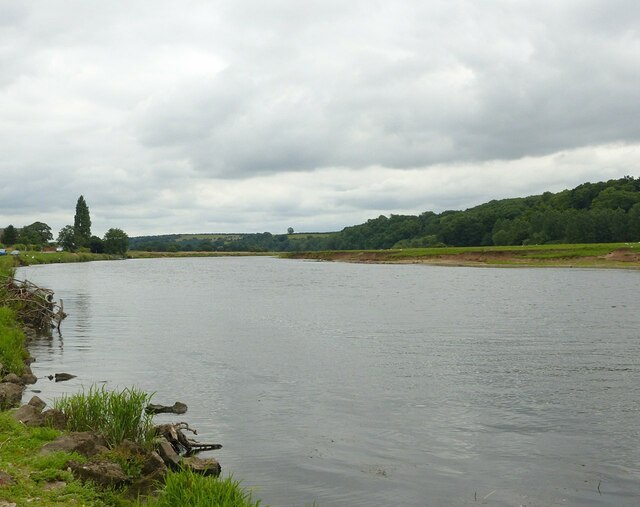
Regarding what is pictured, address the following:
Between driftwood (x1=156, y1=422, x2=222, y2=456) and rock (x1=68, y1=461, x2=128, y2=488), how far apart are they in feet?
9.07

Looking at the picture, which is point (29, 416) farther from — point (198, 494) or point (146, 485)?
point (198, 494)

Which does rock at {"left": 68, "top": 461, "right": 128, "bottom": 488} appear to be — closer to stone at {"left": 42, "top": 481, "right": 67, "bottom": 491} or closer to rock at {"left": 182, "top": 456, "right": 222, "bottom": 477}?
stone at {"left": 42, "top": 481, "right": 67, "bottom": 491}

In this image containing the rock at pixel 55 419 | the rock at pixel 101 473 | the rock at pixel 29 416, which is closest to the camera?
the rock at pixel 101 473

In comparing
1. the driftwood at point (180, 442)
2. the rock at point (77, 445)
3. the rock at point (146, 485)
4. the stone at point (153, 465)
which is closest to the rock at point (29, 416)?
the rock at point (77, 445)

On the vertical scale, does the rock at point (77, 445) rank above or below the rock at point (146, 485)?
above

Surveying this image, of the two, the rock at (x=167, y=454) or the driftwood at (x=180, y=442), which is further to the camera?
the driftwood at (x=180, y=442)

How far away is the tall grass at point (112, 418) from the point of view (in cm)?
1430

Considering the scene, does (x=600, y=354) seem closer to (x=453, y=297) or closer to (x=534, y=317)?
(x=534, y=317)

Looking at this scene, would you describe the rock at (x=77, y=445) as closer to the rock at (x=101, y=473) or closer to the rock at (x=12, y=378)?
the rock at (x=101, y=473)

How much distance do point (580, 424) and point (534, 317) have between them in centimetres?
2459

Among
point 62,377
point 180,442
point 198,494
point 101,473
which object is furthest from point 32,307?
point 198,494

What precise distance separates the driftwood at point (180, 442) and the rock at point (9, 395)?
16.4ft

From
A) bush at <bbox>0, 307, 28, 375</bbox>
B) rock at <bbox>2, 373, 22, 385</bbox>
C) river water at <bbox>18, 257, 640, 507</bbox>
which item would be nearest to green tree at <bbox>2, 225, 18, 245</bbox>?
river water at <bbox>18, 257, 640, 507</bbox>

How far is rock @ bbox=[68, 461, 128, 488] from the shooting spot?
38.0ft
